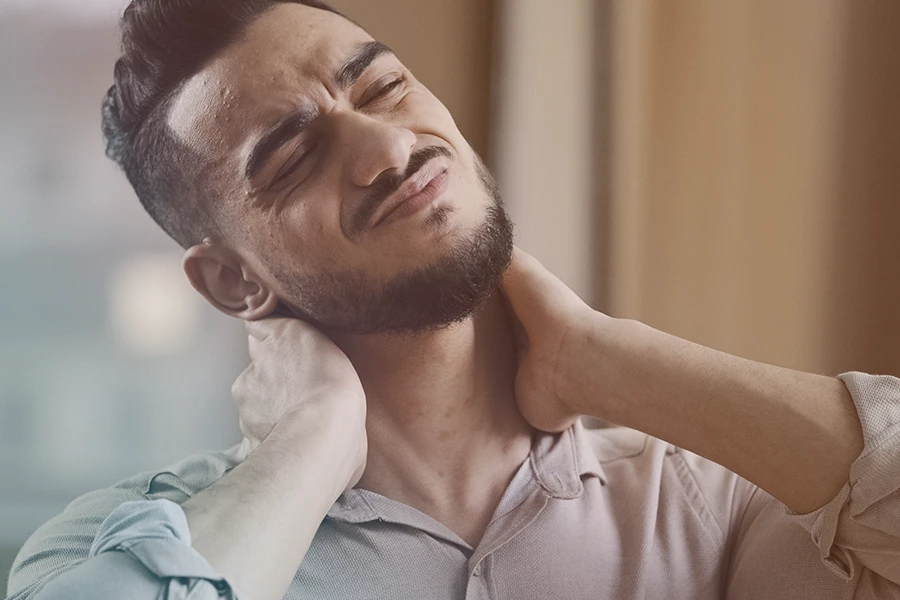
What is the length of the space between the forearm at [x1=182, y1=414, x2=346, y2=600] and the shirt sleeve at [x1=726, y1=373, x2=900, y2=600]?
0.41m

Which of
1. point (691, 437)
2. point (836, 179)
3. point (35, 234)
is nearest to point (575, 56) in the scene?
point (836, 179)

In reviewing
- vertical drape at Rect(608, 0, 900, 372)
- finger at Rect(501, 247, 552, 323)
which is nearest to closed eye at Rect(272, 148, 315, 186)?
finger at Rect(501, 247, 552, 323)

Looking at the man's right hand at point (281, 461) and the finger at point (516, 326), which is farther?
the finger at point (516, 326)

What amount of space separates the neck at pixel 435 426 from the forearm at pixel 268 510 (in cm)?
13

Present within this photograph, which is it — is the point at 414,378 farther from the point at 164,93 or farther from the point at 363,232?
the point at 164,93

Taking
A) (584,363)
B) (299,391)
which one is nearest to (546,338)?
(584,363)

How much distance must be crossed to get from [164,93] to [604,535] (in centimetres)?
64

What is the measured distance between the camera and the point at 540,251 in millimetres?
1028

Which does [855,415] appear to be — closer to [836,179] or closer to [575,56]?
[836,179]

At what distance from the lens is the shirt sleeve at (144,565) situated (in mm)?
575

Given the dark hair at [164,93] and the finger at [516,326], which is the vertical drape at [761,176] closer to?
the finger at [516,326]

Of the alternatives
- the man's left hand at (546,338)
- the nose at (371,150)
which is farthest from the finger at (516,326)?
the nose at (371,150)

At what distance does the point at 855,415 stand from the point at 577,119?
1.43ft

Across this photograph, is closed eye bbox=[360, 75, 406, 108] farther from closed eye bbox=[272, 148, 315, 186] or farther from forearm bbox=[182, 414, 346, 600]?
forearm bbox=[182, 414, 346, 600]
